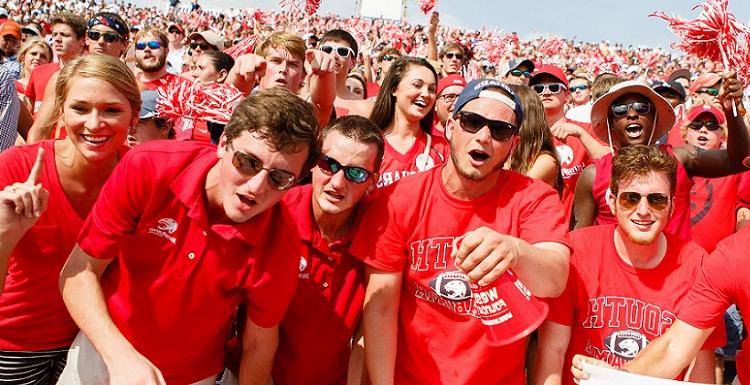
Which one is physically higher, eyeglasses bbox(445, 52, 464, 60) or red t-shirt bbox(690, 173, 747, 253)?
eyeglasses bbox(445, 52, 464, 60)

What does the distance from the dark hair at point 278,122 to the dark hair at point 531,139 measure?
6.15 ft

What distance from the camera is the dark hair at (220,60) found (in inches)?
220

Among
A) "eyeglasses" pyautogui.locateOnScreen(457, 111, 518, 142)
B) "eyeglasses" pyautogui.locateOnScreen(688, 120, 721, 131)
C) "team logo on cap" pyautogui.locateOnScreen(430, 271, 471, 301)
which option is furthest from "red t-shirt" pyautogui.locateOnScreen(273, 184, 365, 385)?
"eyeglasses" pyautogui.locateOnScreen(688, 120, 721, 131)

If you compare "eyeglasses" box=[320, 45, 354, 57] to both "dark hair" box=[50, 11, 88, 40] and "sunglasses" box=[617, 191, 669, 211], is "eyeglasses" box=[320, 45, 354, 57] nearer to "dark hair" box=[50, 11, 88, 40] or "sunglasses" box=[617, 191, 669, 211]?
"dark hair" box=[50, 11, 88, 40]

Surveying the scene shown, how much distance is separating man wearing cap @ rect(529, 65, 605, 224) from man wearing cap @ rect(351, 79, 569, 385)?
5.45 ft

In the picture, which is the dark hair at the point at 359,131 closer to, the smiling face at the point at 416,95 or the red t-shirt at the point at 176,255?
the red t-shirt at the point at 176,255

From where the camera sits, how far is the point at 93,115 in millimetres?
2688

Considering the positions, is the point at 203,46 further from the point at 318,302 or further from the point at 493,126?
the point at 493,126

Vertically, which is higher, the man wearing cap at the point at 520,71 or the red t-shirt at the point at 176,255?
the man wearing cap at the point at 520,71

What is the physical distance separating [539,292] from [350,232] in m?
0.95

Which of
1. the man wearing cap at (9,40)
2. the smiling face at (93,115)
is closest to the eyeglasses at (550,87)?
the smiling face at (93,115)

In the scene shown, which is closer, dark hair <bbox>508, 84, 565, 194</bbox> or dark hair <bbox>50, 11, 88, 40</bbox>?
dark hair <bbox>508, 84, 565, 194</bbox>

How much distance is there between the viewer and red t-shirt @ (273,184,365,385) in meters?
2.98

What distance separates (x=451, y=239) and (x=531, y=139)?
1521mm
